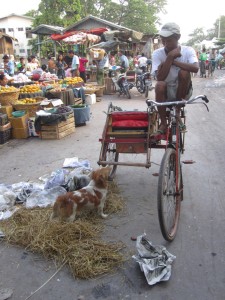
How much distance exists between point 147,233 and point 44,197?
153 cm

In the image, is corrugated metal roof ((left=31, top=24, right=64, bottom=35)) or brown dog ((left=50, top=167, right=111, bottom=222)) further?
corrugated metal roof ((left=31, top=24, right=64, bottom=35))

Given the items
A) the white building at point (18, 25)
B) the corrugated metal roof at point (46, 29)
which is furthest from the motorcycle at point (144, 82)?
the white building at point (18, 25)

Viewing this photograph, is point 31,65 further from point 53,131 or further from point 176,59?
point 176,59

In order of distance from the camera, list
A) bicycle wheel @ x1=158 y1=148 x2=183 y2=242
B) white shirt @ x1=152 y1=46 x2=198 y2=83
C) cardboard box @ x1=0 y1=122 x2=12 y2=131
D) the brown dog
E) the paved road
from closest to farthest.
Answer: the paved road
bicycle wheel @ x1=158 y1=148 x2=183 y2=242
the brown dog
white shirt @ x1=152 y1=46 x2=198 y2=83
cardboard box @ x1=0 y1=122 x2=12 y2=131

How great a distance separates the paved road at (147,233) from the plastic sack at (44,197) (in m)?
0.78

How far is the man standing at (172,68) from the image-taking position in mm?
3736

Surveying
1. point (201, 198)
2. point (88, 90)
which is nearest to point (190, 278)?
point (201, 198)

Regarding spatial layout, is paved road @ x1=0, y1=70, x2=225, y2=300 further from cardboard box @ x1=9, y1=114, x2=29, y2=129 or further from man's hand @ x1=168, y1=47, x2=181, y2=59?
man's hand @ x1=168, y1=47, x2=181, y2=59

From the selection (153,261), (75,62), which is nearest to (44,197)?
(153,261)

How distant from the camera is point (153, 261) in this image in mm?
2855

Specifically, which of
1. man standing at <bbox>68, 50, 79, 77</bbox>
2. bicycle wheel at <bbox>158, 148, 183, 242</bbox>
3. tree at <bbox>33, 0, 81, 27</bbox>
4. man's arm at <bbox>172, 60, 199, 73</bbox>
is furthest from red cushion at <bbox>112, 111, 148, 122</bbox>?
tree at <bbox>33, 0, 81, 27</bbox>

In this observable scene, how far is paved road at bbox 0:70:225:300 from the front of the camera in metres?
2.72

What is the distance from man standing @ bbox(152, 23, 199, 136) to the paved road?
104 cm

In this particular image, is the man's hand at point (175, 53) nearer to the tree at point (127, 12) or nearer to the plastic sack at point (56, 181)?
the plastic sack at point (56, 181)
